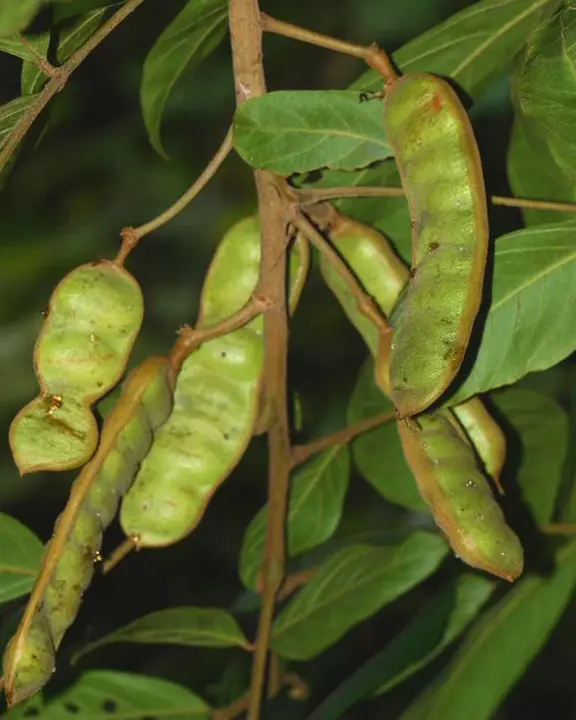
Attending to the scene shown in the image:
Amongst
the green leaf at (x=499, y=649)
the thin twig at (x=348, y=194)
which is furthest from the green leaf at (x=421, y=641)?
the thin twig at (x=348, y=194)

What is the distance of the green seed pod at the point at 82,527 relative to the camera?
1287 mm

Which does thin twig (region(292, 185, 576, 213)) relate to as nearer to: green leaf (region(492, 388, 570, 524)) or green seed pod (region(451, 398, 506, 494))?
green seed pod (region(451, 398, 506, 494))

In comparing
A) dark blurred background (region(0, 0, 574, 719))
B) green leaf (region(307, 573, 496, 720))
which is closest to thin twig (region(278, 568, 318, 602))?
green leaf (region(307, 573, 496, 720))

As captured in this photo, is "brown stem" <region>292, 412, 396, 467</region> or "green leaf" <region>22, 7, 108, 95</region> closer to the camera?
"green leaf" <region>22, 7, 108, 95</region>

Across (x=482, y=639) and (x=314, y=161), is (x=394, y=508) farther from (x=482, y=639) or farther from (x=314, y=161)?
(x=314, y=161)

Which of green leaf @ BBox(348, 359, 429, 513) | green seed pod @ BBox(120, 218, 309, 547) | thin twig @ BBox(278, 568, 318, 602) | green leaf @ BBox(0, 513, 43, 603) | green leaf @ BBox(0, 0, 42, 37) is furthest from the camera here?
green leaf @ BBox(348, 359, 429, 513)

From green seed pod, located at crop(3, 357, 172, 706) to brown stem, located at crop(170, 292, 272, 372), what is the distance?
36mm

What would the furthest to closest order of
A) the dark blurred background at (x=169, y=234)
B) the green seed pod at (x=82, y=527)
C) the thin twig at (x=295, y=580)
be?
1. the dark blurred background at (x=169, y=234)
2. the thin twig at (x=295, y=580)
3. the green seed pod at (x=82, y=527)

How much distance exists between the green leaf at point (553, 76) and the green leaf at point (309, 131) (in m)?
0.19

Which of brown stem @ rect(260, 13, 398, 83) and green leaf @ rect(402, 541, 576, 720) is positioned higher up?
brown stem @ rect(260, 13, 398, 83)

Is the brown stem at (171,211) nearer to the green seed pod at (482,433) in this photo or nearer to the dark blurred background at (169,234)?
the green seed pod at (482,433)

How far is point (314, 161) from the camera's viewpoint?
4.73 feet

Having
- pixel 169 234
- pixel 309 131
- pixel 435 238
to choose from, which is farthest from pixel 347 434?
pixel 169 234

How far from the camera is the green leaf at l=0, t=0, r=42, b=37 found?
108 centimetres
